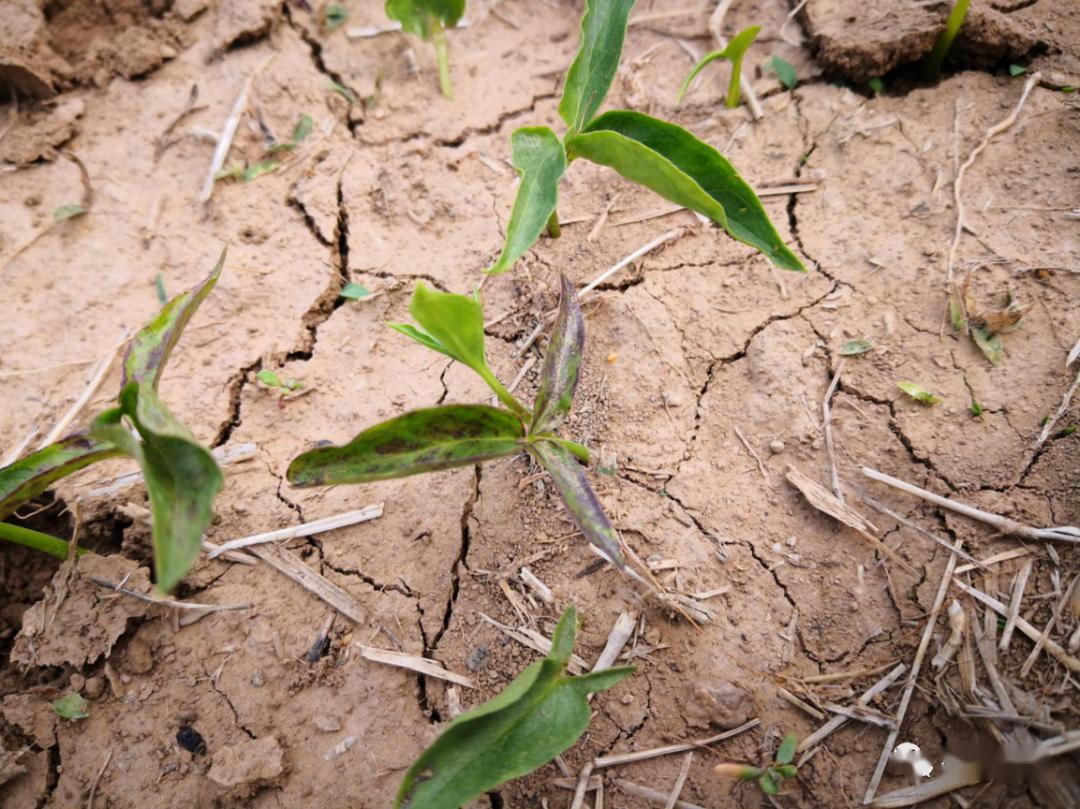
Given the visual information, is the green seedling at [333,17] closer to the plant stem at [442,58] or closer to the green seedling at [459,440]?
the plant stem at [442,58]

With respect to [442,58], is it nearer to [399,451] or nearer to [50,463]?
[399,451]

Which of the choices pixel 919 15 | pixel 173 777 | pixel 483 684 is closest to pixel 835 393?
pixel 483 684

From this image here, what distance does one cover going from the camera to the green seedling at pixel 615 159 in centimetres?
157

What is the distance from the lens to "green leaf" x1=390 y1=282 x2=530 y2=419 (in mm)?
1375

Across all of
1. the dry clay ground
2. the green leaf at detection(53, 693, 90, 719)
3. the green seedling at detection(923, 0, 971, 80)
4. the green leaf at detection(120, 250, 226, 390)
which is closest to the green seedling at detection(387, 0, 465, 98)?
the dry clay ground

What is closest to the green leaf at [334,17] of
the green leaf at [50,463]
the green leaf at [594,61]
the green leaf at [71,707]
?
the green leaf at [594,61]

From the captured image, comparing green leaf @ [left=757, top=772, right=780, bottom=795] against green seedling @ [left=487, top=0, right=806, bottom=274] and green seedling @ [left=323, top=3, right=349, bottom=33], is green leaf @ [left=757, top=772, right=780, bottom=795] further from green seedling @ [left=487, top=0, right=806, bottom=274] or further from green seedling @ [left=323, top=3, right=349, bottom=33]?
green seedling @ [left=323, top=3, right=349, bottom=33]

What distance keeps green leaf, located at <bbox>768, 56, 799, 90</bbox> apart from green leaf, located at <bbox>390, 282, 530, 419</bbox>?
167cm

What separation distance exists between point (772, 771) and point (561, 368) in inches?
41.9

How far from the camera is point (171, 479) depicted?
4.15 feet

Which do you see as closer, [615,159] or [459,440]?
[459,440]

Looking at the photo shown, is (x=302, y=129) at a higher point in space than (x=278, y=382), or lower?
higher


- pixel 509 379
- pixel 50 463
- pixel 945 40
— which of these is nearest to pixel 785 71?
pixel 945 40

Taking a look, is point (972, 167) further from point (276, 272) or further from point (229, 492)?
point (229, 492)
